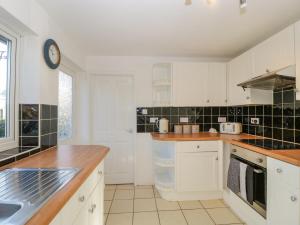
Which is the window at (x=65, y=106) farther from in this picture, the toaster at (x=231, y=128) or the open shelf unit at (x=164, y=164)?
the toaster at (x=231, y=128)

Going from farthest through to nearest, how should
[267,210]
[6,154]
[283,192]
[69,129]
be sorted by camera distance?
1. [69,129]
2. [267,210]
3. [283,192]
4. [6,154]

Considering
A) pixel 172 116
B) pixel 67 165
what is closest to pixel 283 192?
pixel 67 165

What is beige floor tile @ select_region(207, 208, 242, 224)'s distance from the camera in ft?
7.11

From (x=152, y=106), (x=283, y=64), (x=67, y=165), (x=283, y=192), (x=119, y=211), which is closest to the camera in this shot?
(x=67, y=165)

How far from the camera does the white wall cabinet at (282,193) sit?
1.44m

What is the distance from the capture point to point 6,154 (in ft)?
4.68

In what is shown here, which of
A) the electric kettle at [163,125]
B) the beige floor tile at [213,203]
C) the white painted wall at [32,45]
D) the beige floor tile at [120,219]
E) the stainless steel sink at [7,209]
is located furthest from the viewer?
the electric kettle at [163,125]

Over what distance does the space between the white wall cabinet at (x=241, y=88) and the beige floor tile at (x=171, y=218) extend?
1.61 meters

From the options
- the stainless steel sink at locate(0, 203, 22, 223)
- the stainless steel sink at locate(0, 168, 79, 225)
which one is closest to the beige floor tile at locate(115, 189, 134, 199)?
the stainless steel sink at locate(0, 168, 79, 225)

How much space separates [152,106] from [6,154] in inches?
85.4

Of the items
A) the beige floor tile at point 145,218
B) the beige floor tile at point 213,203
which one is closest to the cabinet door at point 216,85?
the beige floor tile at point 213,203

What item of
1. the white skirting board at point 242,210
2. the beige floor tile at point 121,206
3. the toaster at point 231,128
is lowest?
the beige floor tile at point 121,206

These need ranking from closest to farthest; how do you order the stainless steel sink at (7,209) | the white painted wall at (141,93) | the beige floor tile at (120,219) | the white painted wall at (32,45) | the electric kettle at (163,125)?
the stainless steel sink at (7,209) < the white painted wall at (32,45) < the beige floor tile at (120,219) < the electric kettle at (163,125) < the white painted wall at (141,93)

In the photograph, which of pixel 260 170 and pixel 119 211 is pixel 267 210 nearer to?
A: pixel 260 170
